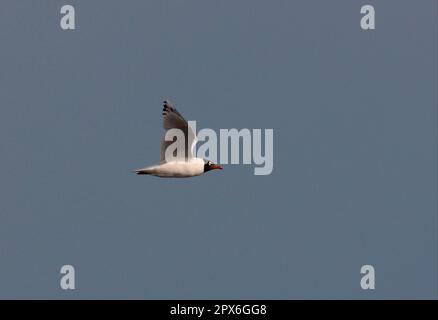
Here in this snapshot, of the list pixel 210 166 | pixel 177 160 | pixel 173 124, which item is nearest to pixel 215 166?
pixel 210 166

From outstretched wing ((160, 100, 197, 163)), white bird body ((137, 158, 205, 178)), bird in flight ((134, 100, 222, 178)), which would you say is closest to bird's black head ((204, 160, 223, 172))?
bird in flight ((134, 100, 222, 178))

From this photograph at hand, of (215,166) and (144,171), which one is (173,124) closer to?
(144,171)

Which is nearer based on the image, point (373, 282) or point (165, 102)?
point (165, 102)

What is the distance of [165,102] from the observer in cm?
3469

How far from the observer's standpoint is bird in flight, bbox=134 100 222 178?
1367 inches

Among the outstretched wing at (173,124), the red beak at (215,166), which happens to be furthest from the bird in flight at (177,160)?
the red beak at (215,166)

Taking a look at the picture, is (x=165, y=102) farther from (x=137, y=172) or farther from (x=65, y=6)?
(x=65, y=6)

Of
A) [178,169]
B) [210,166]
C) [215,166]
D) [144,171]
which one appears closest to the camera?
[144,171]

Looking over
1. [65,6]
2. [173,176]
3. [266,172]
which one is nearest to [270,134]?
[266,172]

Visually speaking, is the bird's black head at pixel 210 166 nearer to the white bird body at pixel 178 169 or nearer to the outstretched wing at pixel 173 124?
the white bird body at pixel 178 169

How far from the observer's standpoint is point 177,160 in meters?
35.4
